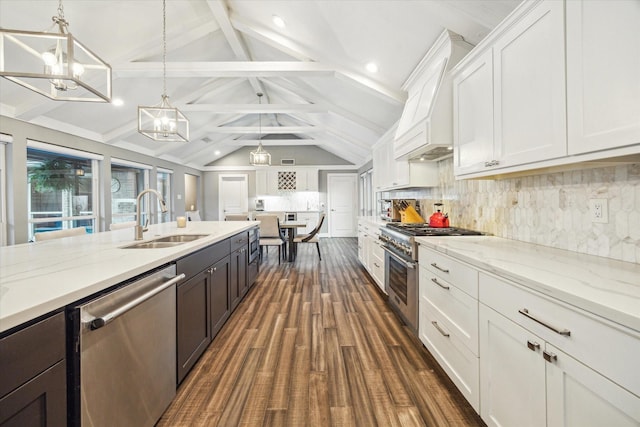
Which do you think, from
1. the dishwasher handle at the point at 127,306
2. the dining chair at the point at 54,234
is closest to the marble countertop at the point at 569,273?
the dishwasher handle at the point at 127,306

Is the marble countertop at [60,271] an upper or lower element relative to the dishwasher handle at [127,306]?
upper

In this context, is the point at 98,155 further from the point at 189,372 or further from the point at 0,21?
the point at 189,372

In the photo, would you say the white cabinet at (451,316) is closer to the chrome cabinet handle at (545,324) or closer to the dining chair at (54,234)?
the chrome cabinet handle at (545,324)

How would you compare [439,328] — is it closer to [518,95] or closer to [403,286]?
[403,286]

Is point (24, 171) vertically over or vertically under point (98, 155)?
under

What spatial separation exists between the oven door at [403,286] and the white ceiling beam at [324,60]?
6.52 ft

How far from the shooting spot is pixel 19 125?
3592 mm

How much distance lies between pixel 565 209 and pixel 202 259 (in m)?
2.28

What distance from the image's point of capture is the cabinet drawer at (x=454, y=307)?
1439mm

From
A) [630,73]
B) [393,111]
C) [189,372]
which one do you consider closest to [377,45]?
[393,111]

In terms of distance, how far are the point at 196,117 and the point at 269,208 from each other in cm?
396

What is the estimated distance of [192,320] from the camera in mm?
1847

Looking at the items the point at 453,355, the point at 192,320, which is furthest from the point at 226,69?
the point at 453,355

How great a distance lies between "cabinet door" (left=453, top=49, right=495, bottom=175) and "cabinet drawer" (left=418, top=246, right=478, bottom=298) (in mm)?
644
